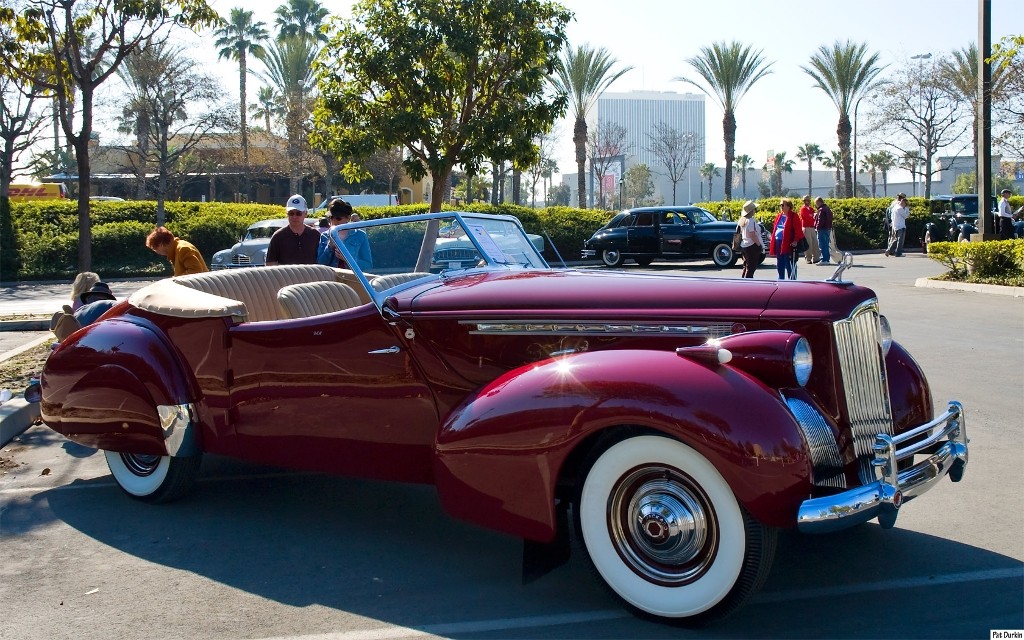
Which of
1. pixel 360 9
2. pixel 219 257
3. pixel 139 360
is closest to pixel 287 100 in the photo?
pixel 219 257

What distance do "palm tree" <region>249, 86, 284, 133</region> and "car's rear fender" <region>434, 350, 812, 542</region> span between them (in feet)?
138

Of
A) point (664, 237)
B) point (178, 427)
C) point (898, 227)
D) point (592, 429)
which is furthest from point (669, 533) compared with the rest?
point (898, 227)

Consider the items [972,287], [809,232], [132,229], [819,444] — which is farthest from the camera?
[132,229]

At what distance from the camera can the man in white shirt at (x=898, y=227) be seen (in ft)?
82.7

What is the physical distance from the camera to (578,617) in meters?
3.51

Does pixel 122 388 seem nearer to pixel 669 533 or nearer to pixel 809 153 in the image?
pixel 669 533

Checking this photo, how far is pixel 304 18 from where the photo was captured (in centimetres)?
5297

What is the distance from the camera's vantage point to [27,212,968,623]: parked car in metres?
3.28

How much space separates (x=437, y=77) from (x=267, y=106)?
32280 mm

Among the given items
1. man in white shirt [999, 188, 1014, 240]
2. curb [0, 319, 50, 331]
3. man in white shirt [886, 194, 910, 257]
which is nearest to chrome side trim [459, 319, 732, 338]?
curb [0, 319, 50, 331]

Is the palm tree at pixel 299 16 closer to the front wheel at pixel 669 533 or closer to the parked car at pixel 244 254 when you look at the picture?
the parked car at pixel 244 254

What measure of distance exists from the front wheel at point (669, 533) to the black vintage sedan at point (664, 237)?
20294 mm

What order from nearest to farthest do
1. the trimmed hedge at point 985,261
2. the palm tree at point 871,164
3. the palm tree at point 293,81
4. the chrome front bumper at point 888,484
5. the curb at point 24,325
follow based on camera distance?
1. the chrome front bumper at point 888,484
2. the curb at point 24,325
3. the trimmed hedge at point 985,261
4. the palm tree at point 293,81
5. the palm tree at point 871,164

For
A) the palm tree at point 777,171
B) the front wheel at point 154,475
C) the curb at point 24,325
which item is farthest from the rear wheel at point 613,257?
the palm tree at point 777,171
